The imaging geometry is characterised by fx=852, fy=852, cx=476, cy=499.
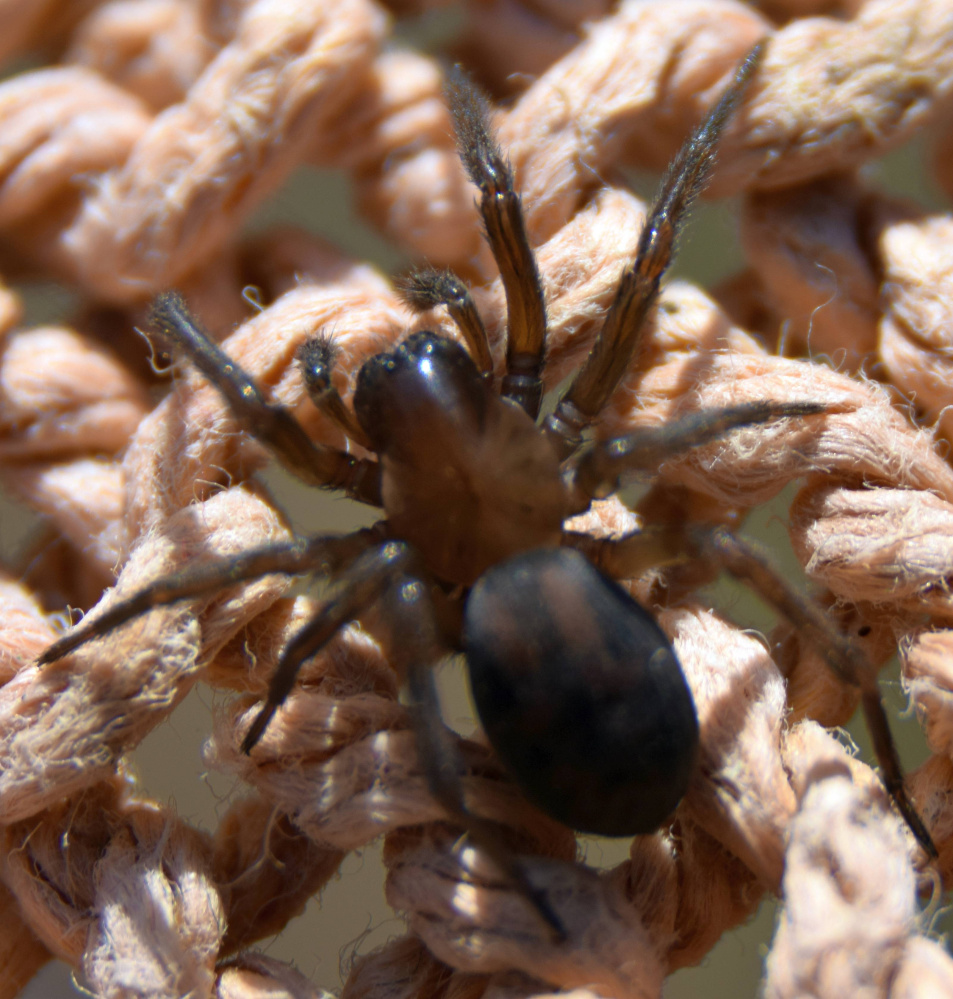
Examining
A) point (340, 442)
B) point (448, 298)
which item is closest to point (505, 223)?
point (448, 298)

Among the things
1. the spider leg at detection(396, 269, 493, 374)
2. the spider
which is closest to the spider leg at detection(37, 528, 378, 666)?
the spider

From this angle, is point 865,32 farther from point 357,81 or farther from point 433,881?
point 433,881

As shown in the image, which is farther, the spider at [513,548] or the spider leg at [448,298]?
the spider leg at [448,298]

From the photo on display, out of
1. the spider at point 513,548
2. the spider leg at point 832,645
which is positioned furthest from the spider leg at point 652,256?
the spider leg at point 832,645

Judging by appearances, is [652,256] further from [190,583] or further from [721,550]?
[190,583]

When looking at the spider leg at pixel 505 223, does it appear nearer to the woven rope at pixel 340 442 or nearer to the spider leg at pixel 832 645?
the woven rope at pixel 340 442

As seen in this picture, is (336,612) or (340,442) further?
(340,442)

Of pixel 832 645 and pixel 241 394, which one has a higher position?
pixel 241 394
